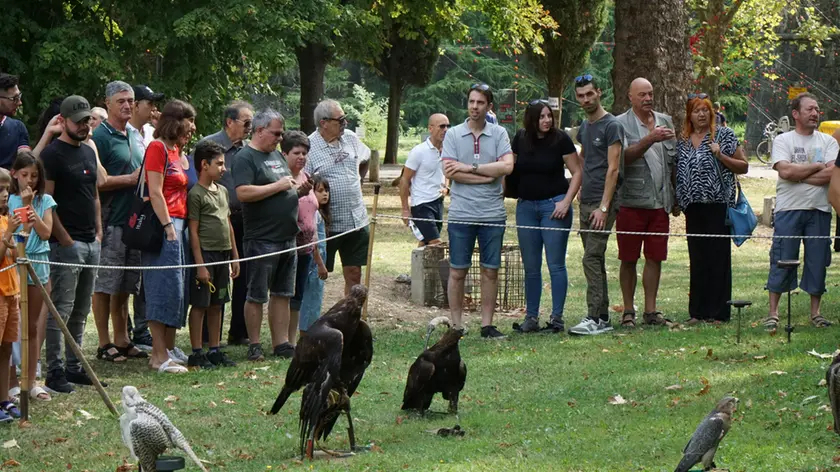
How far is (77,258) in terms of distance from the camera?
28.9 ft

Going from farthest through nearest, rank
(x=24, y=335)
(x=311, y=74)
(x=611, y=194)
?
(x=311, y=74), (x=611, y=194), (x=24, y=335)

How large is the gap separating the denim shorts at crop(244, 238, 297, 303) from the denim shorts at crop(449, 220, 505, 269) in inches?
64.9

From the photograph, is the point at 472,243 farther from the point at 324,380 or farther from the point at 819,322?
the point at 324,380

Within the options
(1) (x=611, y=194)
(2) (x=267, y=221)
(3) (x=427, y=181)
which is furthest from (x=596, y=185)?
(2) (x=267, y=221)

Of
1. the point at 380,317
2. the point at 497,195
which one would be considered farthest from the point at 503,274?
the point at 497,195

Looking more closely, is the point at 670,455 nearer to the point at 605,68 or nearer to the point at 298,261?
the point at 298,261

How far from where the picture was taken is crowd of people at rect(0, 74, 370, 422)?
8711mm

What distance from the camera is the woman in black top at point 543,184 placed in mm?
10836

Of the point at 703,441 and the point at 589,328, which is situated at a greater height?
the point at 703,441

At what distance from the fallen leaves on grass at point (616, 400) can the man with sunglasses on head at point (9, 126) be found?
4792 mm

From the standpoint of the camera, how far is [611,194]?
1077 centimetres

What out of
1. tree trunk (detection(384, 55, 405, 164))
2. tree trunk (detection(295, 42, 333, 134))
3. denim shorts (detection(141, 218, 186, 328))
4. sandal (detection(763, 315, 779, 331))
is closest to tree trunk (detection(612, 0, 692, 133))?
sandal (detection(763, 315, 779, 331))

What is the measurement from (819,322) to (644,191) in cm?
196

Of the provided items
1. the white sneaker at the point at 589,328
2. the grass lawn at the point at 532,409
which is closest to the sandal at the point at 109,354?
the grass lawn at the point at 532,409
